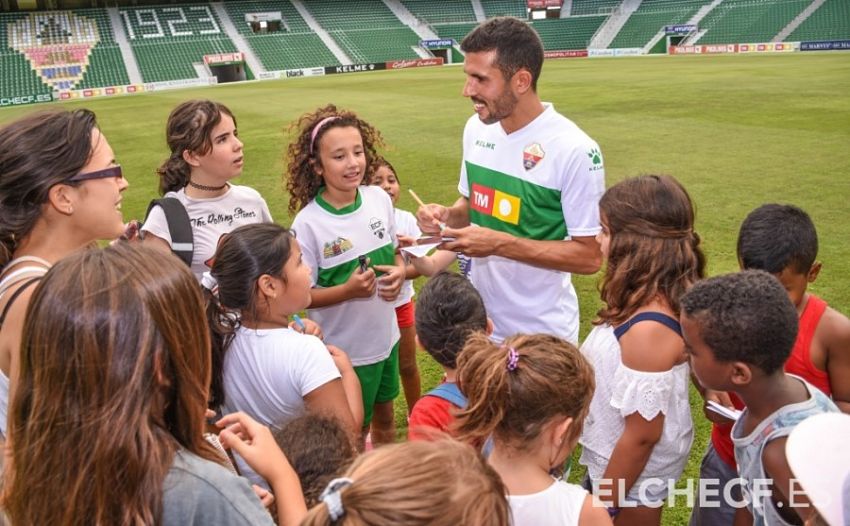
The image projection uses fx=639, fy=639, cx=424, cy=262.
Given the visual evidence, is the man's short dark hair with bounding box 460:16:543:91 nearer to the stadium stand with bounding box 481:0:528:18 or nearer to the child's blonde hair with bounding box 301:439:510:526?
the child's blonde hair with bounding box 301:439:510:526

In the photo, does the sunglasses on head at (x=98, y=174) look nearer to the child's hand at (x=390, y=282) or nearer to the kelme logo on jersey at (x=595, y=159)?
the child's hand at (x=390, y=282)

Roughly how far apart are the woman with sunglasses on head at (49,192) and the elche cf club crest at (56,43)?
43.4m

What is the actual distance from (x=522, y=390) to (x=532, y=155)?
5.68 feet

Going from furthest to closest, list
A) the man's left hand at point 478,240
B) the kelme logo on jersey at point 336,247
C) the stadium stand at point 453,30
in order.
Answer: the stadium stand at point 453,30 < the kelme logo on jersey at point 336,247 < the man's left hand at point 478,240

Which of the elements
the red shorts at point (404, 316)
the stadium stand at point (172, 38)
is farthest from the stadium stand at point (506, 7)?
the red shorts at point (404, 316)

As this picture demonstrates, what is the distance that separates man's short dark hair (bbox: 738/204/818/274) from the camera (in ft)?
8.66

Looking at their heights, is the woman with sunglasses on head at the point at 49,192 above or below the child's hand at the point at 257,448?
above

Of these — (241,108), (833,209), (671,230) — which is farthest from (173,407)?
(241,108)

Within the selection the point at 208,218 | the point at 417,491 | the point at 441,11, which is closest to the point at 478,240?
the point at 208,218

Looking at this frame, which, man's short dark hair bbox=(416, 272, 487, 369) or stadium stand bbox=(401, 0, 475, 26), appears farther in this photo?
stadium stand bbox=(401, 0, 475, 26)

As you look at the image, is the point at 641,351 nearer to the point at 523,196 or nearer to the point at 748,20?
the point at 523,196

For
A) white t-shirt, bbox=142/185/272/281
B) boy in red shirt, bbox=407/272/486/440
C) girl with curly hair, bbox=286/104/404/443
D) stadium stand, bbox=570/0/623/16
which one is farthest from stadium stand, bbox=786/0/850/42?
boy in red shirt, bbox=407/272/486/440

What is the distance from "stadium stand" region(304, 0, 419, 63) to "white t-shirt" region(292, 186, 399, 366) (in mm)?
47136

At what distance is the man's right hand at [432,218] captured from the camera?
373 centimetres
